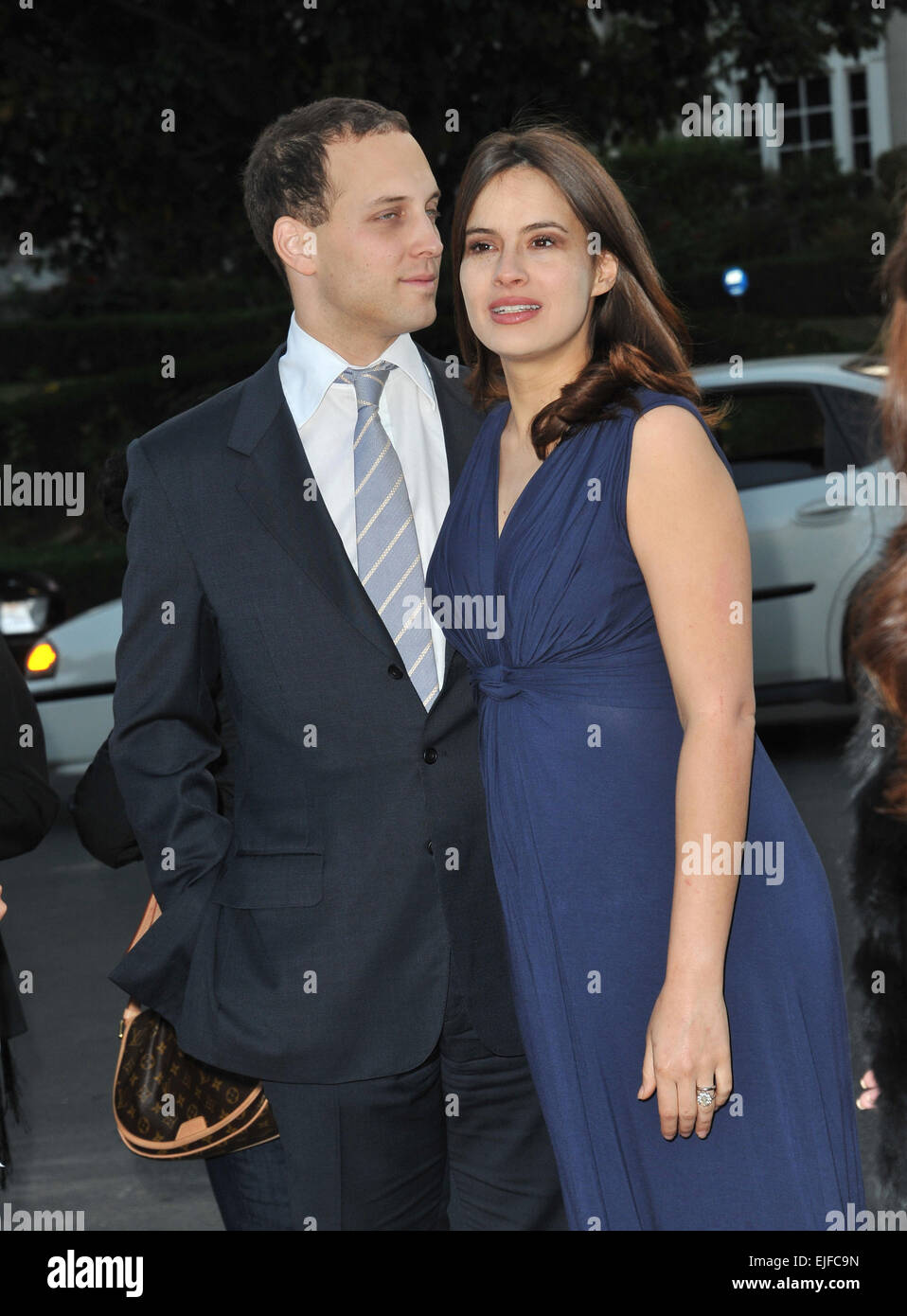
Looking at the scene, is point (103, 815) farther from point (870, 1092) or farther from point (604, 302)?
point (870, 1092)

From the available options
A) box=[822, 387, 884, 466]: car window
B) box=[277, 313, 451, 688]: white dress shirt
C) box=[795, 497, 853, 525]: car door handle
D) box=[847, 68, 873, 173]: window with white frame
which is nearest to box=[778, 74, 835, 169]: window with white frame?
box=[847, 68, 873, 173]: window with white frame

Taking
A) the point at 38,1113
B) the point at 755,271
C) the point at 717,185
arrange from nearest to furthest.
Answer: the point at 38,1113
the point at 755,271
the point at 717,185

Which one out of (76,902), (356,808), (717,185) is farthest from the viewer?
(717,185)

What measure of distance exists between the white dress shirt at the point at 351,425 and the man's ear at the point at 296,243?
10 centimetres

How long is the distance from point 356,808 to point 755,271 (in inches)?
710

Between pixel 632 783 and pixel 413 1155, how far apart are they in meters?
0.79

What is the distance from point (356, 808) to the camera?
297 centimetres

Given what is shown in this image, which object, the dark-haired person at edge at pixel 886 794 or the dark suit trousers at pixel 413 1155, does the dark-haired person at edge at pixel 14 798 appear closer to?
the dark suit trousers at pixel 413 1155

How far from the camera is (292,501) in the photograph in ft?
9.98

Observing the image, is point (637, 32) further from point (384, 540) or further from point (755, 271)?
point (384, 540)

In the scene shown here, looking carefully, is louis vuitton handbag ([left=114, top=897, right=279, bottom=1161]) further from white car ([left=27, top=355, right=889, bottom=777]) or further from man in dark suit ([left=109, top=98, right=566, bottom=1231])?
white car ([left=27, top=355, right=889, bottom=777])

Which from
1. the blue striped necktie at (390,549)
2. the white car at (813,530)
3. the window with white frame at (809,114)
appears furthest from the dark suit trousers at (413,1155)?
the window with white frame at (809,114)
